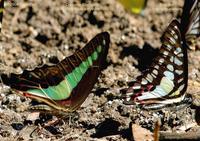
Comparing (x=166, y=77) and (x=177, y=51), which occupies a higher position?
(x=177, y=51)

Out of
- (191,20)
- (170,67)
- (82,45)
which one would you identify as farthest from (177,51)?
(191,20)

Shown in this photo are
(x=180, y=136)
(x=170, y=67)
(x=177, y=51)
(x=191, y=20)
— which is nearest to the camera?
(x=180, y=136)

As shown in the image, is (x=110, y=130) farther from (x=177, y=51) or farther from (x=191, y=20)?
(x=191, y=20)

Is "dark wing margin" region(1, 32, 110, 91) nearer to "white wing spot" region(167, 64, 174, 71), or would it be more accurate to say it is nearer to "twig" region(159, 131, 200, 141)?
"white wing spot" region(167, 64, 174, 71)

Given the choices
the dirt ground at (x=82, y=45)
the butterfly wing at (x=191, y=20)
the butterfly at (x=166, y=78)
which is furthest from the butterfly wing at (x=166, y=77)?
the butterfly wing at (x=191, y=20)

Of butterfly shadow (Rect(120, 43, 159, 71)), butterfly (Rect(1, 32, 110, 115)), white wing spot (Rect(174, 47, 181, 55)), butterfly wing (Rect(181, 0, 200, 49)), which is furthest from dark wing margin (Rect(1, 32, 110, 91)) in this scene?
butterfly wing (Rect(181, 0, 200, 49))

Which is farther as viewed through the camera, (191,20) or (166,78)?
(191,20)
